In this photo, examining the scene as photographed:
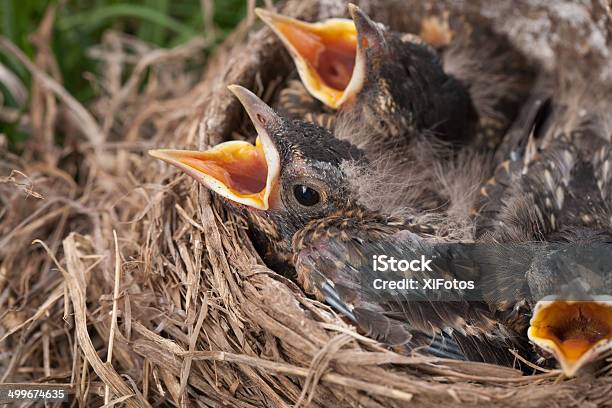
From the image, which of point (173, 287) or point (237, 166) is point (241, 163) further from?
point (173, 287)

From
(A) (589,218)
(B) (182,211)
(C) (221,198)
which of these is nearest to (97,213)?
(B) (182,211)

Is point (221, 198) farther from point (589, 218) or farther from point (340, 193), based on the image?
point (589, 218)

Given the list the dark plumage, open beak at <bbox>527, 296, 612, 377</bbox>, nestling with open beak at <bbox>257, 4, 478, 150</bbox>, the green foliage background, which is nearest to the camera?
open beak at <bbox>527, 296, 612, 377</bbox>

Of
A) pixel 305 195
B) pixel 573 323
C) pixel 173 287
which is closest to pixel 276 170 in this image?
pixel 305 195

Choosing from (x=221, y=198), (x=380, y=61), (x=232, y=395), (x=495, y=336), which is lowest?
(x=232, y=395)

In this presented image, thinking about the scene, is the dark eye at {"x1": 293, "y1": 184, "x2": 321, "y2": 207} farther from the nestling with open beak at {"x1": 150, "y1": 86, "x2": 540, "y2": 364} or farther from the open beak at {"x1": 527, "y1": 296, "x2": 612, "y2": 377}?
the open beak at {"x1": 527, "y1": 296, "x2": 612, "y2": 377}

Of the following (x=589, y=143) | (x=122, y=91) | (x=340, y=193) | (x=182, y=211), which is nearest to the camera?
(x=340, y=193)

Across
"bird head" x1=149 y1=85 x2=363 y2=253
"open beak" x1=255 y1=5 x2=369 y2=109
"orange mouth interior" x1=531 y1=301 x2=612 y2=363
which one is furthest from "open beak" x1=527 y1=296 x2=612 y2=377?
"open beak" x1=255 y1=5 x2=369 y2=109
